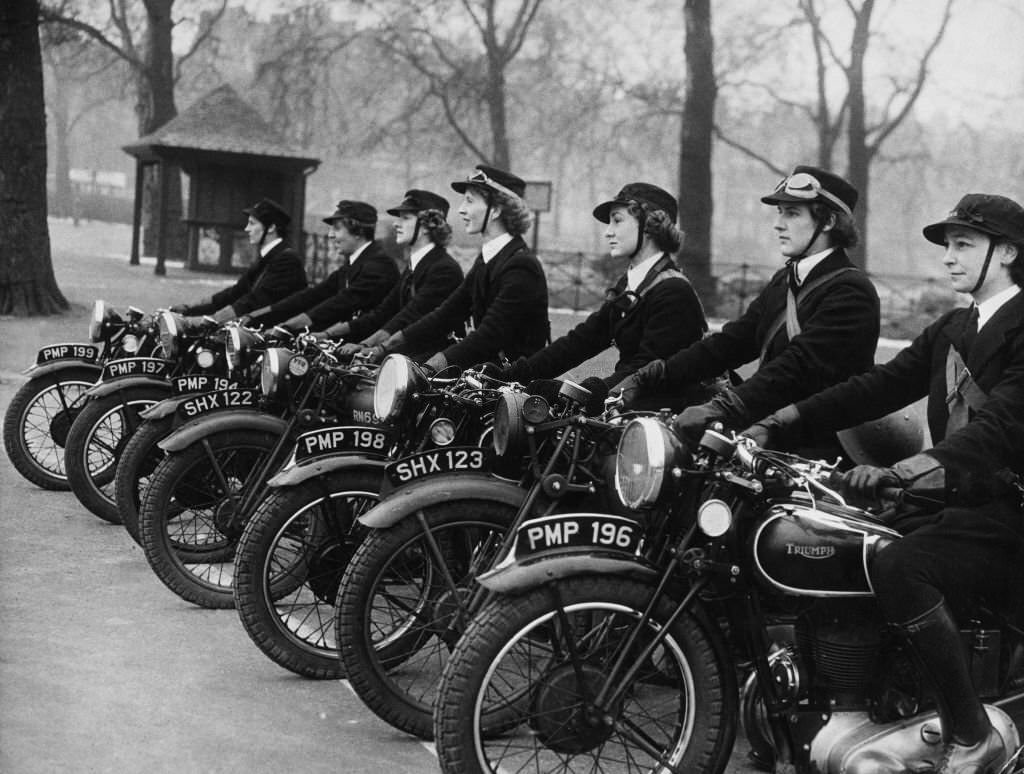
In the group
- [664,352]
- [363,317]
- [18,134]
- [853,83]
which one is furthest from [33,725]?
[853,83]

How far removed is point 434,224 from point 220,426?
2369 millimetres

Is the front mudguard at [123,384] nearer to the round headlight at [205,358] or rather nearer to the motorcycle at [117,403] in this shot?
the motorcycle at [117,403]

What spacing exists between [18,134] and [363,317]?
11.3m

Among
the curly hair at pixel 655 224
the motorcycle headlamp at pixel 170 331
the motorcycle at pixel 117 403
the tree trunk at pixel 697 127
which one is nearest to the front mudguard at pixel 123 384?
the motorcycle at pixel 117 403

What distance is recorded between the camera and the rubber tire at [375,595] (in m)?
4.73

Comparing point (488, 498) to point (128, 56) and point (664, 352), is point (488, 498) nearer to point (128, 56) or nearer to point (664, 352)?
point (664, 352)

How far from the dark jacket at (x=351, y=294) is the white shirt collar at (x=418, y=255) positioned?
58 cm

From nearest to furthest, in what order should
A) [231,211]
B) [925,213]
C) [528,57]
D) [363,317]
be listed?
[363,317] → [231,211] → [528,57] → [925,213]

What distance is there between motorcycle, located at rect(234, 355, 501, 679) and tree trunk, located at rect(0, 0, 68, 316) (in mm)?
13664

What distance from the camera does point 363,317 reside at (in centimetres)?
853

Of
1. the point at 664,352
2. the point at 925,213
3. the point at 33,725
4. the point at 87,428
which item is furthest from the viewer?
the point at 925,213

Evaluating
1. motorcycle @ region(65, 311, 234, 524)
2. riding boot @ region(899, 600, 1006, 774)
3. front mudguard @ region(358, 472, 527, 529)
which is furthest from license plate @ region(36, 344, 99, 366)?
riding boot @ region(899, 600, 1006, 774)

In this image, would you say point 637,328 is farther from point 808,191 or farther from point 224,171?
point 224,171

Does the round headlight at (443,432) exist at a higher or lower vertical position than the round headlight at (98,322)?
lower
